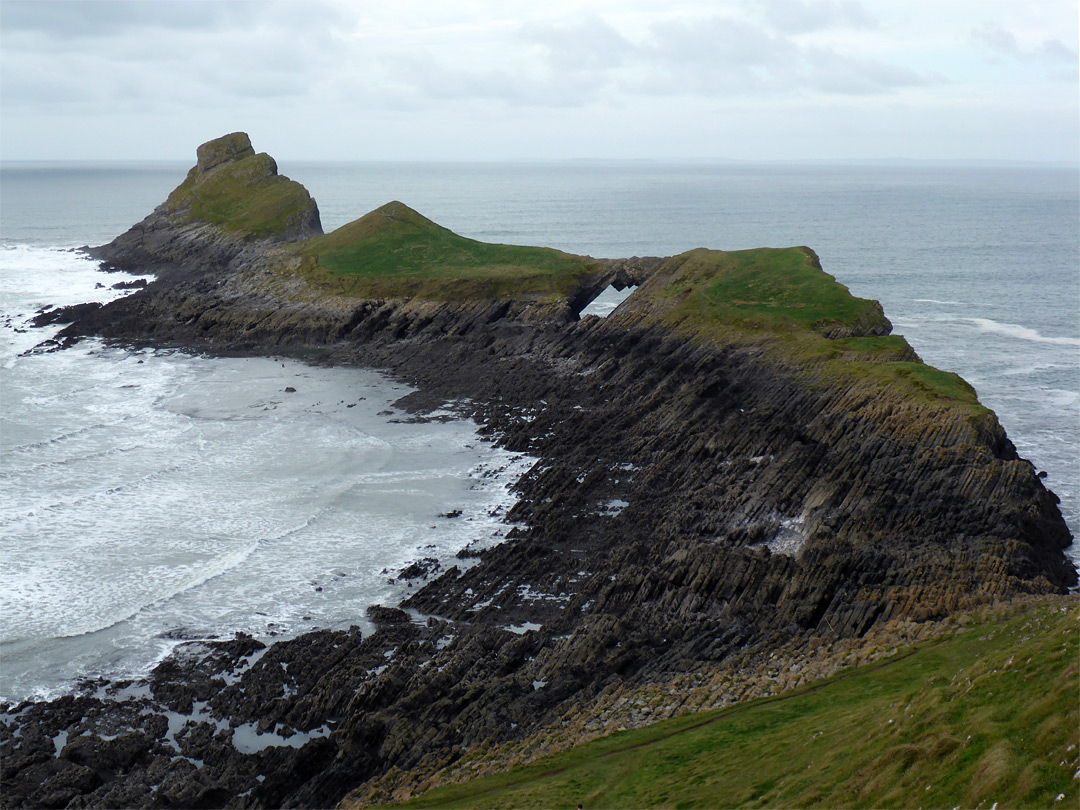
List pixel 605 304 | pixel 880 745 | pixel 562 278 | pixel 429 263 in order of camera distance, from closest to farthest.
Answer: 1. pixel 880 745
2. pixel 562 278
3. pixel 429 263
4. pixel 605 304

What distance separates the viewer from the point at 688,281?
7050 cm

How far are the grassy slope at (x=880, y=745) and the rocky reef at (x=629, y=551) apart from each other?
3066 mm

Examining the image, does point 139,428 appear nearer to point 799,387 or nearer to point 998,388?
point 799,387

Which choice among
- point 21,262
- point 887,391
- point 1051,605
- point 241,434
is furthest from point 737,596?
point 21,262

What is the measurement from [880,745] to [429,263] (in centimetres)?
7282

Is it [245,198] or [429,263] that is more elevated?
[245,198]

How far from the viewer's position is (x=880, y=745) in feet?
61.6

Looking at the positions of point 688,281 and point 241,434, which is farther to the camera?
point 688,281

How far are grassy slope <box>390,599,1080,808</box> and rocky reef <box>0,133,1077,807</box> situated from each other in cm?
307

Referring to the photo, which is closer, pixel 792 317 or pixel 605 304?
pixel 792 317

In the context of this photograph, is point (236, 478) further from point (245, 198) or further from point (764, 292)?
point (245, 198)

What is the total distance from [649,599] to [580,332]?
3714cm

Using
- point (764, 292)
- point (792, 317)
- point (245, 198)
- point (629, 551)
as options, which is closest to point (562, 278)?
point (764, 292)

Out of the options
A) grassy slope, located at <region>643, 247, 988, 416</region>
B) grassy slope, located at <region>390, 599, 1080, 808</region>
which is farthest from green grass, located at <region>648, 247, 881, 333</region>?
grassy slope, located at <region>390, 599, 1080, 808</region>
